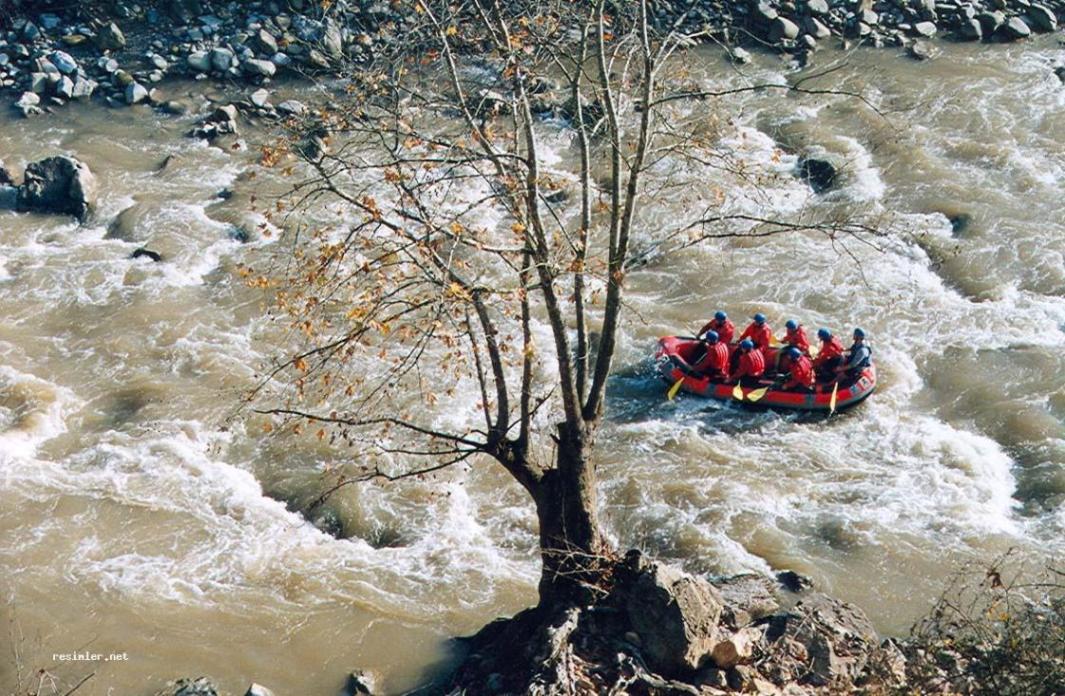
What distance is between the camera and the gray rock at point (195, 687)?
372 inches

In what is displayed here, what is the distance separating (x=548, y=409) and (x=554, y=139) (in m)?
6.72

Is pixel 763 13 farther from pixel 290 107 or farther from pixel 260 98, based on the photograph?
pixel 260 98

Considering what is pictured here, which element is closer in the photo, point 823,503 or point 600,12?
point 600,12

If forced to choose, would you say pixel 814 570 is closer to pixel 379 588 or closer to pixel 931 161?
pixel 379 588

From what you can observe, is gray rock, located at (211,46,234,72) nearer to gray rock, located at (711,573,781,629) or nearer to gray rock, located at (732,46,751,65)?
gray rock, located at (732,46,751,65)

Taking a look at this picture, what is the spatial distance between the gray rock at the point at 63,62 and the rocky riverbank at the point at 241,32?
0.02 meters

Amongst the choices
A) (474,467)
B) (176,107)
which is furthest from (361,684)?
(176,107)

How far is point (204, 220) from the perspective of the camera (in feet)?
A: 57.4

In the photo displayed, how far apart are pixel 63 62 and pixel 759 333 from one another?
43.6 feet

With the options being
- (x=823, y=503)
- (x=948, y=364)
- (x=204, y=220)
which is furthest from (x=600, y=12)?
(x=204, y=220)

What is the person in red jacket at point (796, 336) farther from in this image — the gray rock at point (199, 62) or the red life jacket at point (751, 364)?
the gray rock at point (199, 62)

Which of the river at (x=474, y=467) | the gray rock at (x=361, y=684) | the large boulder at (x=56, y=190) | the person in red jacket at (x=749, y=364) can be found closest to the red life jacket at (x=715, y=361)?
the person in red jacket at (x=749, y=364)

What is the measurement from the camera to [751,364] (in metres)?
14.1

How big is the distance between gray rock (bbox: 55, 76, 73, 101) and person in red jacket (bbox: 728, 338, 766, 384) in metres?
12.6
